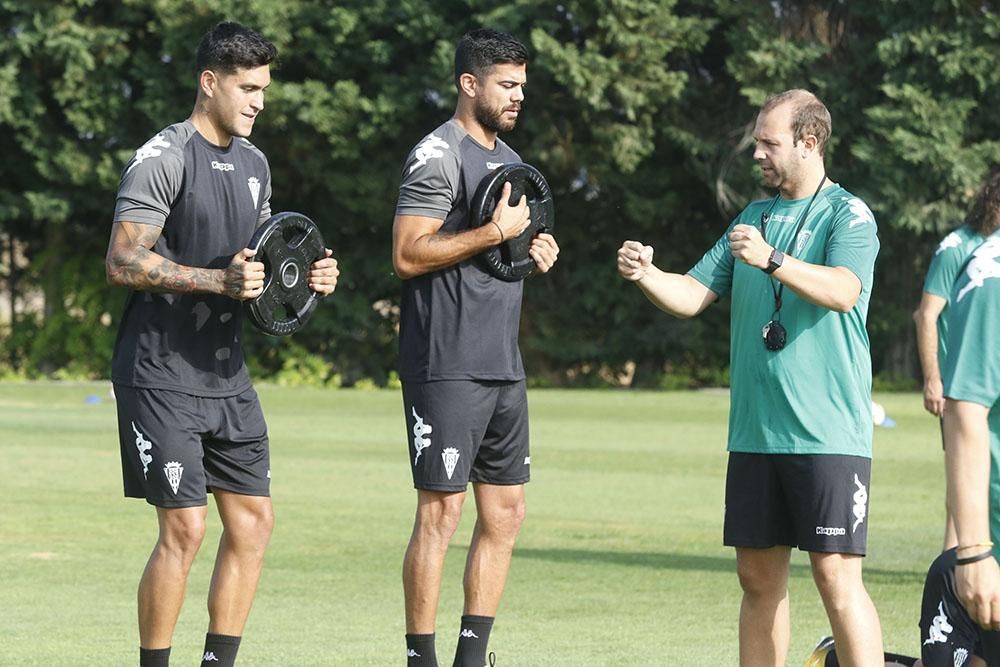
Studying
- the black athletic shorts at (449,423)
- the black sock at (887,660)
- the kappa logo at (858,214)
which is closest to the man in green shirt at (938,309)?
the black sock at (887,660)

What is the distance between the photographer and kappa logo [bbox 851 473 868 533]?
616 cm

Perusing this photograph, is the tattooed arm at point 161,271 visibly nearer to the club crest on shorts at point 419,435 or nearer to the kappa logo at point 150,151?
the kappa logo at point 150,151

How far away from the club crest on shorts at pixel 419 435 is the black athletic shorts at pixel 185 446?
1.99ft

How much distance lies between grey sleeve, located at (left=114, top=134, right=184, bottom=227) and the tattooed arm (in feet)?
0.14

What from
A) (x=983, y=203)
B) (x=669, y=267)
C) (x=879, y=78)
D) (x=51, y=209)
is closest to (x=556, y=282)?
(x=669, y=267)

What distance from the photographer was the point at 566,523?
13164 mm

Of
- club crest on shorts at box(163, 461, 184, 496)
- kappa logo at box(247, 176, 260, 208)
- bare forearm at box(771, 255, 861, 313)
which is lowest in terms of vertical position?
club crest on shorts at box(163, 461, 184, 496)

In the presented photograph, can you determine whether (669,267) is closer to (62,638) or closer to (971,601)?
(62,638)

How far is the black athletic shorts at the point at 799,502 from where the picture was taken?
614cm

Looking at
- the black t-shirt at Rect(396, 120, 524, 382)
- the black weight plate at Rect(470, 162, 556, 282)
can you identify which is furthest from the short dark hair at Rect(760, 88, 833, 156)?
the black t-shirt at Rect(396, 120, 524, 382)

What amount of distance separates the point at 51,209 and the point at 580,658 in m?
27.1

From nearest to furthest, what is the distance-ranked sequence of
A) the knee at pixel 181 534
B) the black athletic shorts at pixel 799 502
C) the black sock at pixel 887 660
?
the black athletic shorts at pixel 799 502 → the black sock at pixel 887 660 → the knee at pixel 181 534

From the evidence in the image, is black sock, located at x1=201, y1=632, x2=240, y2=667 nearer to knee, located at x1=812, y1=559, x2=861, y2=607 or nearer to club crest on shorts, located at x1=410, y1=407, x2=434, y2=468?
club crest on shorts, located at x1=410, y1=407, x2=434, y2=468

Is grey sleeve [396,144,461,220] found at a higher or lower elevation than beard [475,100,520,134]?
lower
